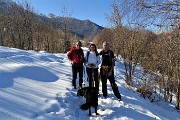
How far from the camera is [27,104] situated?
24.6 ft

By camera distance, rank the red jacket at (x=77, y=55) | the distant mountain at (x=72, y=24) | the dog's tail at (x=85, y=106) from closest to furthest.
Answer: the dog's tail at (x=85, y=106), the red jacket at (x=77, y=55), the distant mountain at (x=72, y=24)

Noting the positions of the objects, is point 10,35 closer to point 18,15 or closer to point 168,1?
point 18,15

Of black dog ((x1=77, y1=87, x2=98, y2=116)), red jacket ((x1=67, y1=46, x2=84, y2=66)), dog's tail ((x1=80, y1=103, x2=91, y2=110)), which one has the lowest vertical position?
dog's tail ((x1=80, y1=103, x2=91, y2=110))

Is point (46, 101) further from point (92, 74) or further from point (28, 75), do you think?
point (28, 75)

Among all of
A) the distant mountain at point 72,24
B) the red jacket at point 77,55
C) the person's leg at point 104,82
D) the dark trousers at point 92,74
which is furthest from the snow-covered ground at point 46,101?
the distant mountain at point 72,24

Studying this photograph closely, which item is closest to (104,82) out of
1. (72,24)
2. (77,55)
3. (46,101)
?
(77,55)

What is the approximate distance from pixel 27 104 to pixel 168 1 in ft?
15.1

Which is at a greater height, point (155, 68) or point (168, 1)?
point (168, 1)

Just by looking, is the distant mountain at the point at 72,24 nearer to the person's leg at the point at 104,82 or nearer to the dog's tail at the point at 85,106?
the person's leg at the point at 104,82

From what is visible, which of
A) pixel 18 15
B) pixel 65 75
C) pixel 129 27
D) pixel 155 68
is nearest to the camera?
pixel 65 75

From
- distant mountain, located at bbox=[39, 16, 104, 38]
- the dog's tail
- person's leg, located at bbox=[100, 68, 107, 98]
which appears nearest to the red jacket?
person's leg, located at bbox=[100, 68, 107, 98]

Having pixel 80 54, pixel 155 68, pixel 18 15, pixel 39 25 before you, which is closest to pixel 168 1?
pixel 80 54

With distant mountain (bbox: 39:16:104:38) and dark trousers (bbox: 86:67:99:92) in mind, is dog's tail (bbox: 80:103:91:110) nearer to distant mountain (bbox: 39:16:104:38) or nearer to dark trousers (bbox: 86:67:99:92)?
Result: dark trousers (bbox: 86:67:99:92)

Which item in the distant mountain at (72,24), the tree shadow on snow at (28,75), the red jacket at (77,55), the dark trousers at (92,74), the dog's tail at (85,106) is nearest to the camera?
the dog's tail at (85,106)
